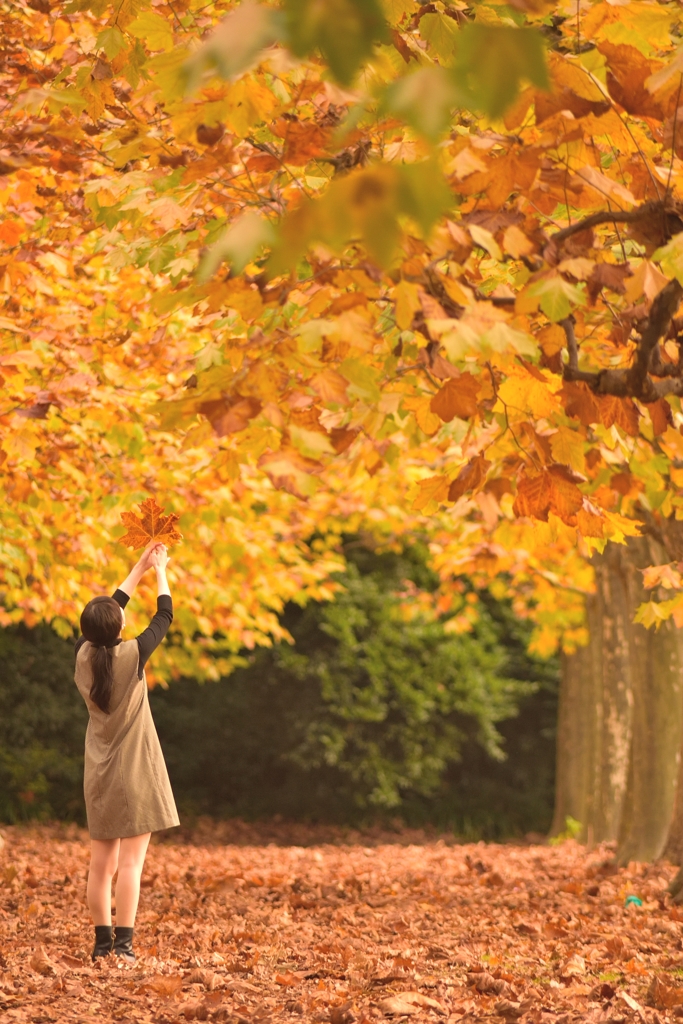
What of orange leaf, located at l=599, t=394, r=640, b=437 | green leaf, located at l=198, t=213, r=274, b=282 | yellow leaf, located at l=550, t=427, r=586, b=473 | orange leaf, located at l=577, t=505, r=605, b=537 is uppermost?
orange leaf, located at l=599, t=394, r=640, b=437

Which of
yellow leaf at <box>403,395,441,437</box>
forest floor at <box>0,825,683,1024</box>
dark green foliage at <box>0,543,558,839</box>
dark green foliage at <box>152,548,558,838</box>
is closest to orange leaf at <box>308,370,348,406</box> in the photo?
yellow leaf at <box>403,395,441,437</box>

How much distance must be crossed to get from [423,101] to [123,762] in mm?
3985

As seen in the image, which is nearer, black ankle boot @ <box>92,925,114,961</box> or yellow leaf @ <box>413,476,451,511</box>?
yellow leaf @ <box>413,476,451,511</box>

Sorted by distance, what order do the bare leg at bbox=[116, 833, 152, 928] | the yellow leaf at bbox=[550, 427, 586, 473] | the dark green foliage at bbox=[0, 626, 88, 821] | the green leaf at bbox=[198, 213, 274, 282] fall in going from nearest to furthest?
the green leaf at bbox=[198, 213, 274, 282]
the yellow leaf at bbox=[550, 427, 586, 473]
the bare leg at bbox=[116, 833, 152, 928]
the dark green foliage at bbox=[0, 626, 88, 821]

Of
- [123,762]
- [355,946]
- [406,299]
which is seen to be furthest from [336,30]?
[355,946]

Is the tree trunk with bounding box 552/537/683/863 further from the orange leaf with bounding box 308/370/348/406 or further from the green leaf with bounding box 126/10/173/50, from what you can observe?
the green leaf with bounding box 126/10/173/50

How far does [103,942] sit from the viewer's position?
508 cm

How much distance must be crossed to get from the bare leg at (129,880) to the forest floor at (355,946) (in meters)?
0.23

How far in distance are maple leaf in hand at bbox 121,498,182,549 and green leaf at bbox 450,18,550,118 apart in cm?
348

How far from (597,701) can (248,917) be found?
7.66 metres

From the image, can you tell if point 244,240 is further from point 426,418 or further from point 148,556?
point 148,556

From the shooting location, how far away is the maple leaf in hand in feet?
16.5

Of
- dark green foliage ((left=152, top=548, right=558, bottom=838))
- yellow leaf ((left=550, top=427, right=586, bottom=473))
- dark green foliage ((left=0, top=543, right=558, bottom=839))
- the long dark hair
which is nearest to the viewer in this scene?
yellow leaf ((left=550, top=427, right=586, bottom=473))

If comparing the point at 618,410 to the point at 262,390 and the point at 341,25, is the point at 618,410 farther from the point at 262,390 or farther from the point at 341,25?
the point at 341,25
